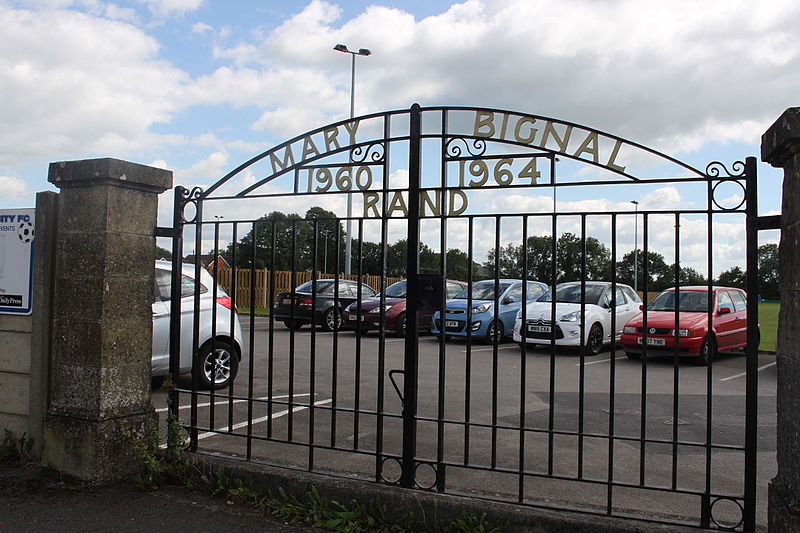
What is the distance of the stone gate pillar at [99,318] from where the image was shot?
4.45 metres

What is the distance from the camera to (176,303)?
4.82 meters

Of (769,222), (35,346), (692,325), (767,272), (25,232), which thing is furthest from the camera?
(692,325)

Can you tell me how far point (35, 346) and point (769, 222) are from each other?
4894mm

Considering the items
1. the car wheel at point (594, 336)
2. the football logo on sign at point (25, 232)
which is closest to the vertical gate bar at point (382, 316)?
the football logo on sign at point (25, 232)

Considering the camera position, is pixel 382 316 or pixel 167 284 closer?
pixel 382 316

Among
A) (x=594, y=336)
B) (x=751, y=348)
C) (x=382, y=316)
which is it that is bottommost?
(x=594, y=336)

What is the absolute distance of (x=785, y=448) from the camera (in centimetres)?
296

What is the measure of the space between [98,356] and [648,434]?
16.3ft

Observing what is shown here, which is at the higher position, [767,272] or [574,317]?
[767,272]

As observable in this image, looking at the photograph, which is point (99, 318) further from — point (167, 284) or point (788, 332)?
point (788, 332)

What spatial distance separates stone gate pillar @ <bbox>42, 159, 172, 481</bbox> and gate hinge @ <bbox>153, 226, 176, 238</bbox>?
12 centimetres

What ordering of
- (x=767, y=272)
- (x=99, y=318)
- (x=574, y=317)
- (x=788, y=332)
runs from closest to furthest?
(x=788, y=332)
(x=767, y=272)
(x=99, y=318)
(x=574, y=317)

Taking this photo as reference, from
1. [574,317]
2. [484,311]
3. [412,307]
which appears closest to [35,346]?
[412,307]

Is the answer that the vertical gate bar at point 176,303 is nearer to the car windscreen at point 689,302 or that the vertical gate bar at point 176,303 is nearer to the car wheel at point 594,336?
the car wheel at point 594,336
